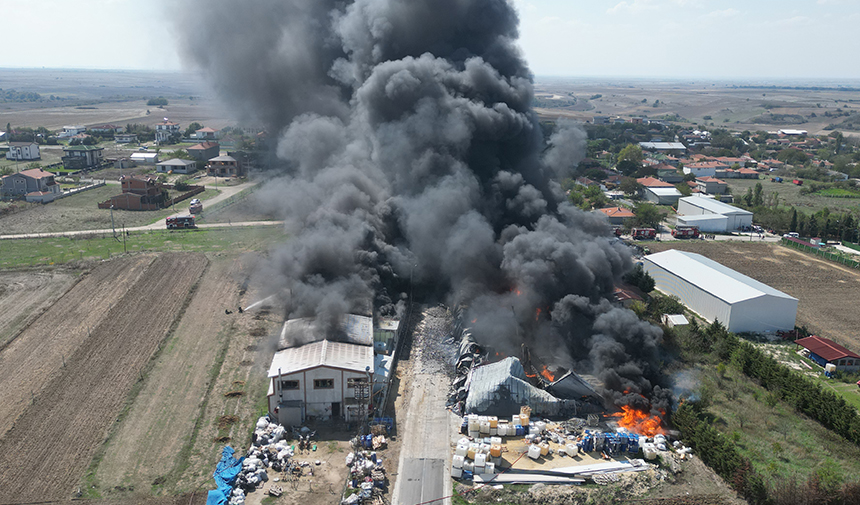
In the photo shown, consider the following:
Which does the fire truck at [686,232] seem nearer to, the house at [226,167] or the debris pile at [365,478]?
the debris pile at [365,478]

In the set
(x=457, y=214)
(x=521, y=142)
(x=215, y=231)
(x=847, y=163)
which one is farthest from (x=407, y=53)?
(x=847, y=163)

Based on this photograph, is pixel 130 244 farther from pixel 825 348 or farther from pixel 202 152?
pixel 825 348

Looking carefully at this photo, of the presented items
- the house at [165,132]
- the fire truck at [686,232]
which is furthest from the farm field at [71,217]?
the fire truck at [686,232]

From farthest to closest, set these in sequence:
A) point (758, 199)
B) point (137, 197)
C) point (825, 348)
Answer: point (758, 199), point (137, 197), point (825, 348)

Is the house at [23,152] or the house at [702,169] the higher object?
the house at [23,152]

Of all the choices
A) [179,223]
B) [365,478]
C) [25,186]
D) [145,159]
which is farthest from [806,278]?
[145,159]

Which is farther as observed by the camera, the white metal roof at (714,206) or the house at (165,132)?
the house at (165,132)
